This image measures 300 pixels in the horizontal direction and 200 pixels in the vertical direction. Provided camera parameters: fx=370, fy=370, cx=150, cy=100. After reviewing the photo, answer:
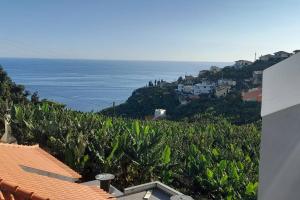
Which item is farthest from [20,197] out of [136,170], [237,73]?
[237,73]

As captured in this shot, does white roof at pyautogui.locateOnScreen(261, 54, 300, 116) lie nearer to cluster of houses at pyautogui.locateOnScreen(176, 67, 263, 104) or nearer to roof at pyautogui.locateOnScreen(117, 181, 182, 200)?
roof at pyautogui.locateOnScreen(117, 181, 182, 200)

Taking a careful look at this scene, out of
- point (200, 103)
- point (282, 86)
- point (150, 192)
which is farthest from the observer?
point (200, 103)

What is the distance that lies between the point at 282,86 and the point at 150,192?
7708mm

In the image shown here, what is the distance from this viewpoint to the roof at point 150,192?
1032 centimetres

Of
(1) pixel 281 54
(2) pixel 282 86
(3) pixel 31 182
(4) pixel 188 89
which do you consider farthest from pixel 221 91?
(2) pixel 282 86

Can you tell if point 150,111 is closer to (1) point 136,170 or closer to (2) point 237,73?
(2) point 237,73

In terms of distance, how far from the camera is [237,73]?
114375 millimetres

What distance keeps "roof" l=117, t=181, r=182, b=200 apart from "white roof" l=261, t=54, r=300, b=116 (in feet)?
22.2

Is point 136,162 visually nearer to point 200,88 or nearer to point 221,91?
point 221,91

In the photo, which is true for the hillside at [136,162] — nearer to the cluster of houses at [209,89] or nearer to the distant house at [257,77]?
the cluster of houses at [209,89]

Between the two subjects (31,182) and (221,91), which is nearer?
(31,182)

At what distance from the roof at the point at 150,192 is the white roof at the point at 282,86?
6.76 meters

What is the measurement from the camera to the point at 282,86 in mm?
3623

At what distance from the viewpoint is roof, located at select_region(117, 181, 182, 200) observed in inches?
406
